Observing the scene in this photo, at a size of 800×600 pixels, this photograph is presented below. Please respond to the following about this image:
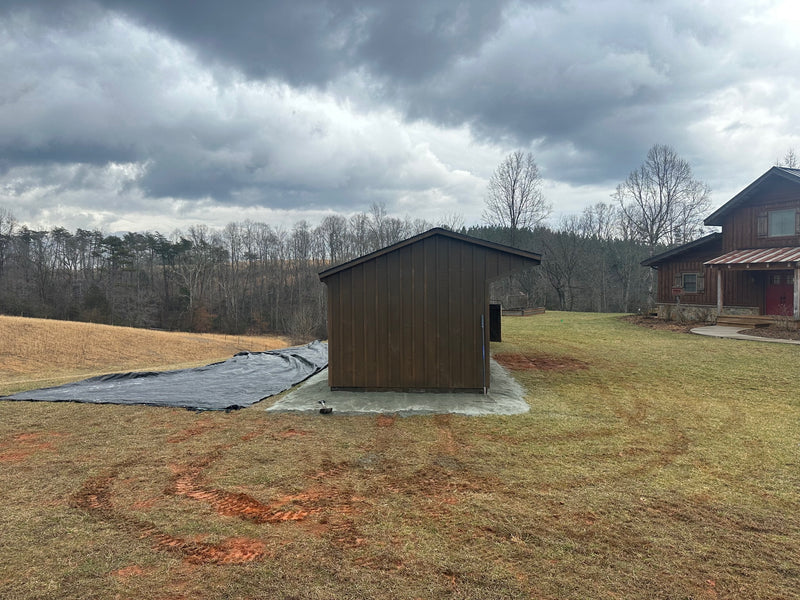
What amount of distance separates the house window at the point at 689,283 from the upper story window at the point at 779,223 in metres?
3.13

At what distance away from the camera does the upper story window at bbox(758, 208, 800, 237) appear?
1628cm

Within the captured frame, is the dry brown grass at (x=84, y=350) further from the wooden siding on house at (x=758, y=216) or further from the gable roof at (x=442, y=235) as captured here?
the wooden siding on house at (x=758, y=216)

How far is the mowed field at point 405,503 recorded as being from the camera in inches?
102

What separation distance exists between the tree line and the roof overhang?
14356mm

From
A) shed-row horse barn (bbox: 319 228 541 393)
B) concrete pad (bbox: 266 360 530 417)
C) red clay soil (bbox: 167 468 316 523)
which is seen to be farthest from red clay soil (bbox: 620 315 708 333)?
red clay soil (bbox: 167 468 316 523)

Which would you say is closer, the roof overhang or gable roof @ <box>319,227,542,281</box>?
gable roof @ <box>319,227,542,281</box>

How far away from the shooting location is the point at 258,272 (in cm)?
5059

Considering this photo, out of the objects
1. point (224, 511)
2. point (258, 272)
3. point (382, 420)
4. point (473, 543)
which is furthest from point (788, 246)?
point (258, 272)

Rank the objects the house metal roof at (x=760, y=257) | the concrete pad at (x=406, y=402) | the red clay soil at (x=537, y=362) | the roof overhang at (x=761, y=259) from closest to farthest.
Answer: the concrete pad at (x=406, y=402) < the red clay soil at (x=537, y=362) < the roof overhang at (x=761, y=259) < the house metal roof at (x=760, y=257)

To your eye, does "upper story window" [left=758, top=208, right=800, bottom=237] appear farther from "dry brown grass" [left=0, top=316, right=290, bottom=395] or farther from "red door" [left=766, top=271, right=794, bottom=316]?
"dry brown grass" [left=0, top=316, right=290, bottom=395]

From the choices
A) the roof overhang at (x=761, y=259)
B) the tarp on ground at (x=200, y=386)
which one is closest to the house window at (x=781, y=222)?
the roof overhang at (x=761, y=259)

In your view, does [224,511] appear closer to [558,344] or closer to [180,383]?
[180,383]

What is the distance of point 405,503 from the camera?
3.58 meters

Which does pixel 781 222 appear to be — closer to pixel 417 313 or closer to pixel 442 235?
pixel 442 235
